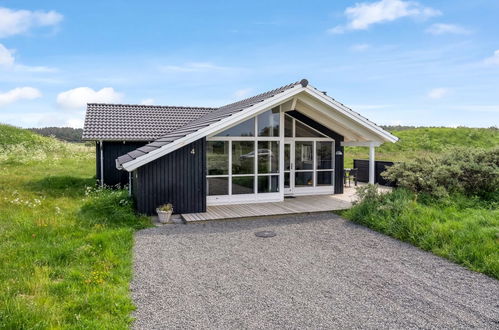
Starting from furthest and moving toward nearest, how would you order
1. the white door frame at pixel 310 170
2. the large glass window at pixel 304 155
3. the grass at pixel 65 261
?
the large glass window at pixel 304 155
the white door frame at pixel 310 170
the grass at pixel 65 261

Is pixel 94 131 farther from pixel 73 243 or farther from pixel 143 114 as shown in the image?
pixel 73 243

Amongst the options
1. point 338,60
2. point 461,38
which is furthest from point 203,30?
point 461,38

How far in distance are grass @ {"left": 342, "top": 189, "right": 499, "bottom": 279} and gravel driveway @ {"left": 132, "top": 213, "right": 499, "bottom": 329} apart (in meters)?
0.28

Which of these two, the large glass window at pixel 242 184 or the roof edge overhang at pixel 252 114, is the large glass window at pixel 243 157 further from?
the roof edge overhang at pixel 252 114

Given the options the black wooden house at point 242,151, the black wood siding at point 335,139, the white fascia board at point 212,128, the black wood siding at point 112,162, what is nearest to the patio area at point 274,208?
the black wooden house at point 242,151

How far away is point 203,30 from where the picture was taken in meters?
13.5

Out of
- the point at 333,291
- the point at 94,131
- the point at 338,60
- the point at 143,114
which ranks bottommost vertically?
the point at 333,291

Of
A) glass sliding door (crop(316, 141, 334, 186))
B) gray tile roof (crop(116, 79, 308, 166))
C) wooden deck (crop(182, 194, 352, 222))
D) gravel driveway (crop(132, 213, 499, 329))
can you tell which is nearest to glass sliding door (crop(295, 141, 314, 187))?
glass sliding door (crop(316, 141, 334, 186))

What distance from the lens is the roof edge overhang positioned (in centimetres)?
814

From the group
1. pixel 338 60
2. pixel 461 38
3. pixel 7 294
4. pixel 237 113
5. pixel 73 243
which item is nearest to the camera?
pixel 7 294

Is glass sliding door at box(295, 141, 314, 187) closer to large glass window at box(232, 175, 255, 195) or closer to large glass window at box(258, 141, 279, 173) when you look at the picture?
large glass window at box(258, 141, 279, 173)

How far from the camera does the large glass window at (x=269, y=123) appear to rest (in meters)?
10.2

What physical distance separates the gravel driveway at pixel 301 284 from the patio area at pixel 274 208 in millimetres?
1375

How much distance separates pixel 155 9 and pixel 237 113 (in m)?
5.47
